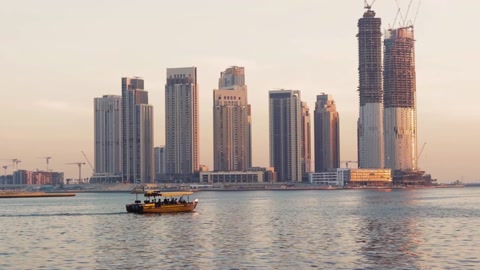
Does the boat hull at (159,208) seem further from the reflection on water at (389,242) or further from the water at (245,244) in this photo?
the reflection on water at (389,242)

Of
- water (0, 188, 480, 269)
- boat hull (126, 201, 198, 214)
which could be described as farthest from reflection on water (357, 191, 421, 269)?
boat hull (126, 201, 198, 214)

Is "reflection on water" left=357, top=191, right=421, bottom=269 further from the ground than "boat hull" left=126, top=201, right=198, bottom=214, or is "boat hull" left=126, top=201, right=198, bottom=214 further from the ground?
"boat hull" left=126, top=201, right=198, bottom=214

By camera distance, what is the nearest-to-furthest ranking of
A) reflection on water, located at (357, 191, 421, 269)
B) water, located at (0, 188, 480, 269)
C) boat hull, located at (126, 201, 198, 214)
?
1. water, located at (0, 188, 480, 269)
2. reflection on water, located at (357, 191, 421, 269)
3. boat hull, located at (126, 201, 198, 214)

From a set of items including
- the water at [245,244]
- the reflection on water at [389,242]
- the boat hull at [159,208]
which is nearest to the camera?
the water at [245,244]

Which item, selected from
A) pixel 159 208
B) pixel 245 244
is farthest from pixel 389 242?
pixel 159 208

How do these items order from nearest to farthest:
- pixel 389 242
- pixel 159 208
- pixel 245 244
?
1. pixel 245 244
2. pixel 389 242
3. pixel 159 208

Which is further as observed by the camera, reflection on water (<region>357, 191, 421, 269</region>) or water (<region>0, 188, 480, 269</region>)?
reflection on water (<region>357, 191, 421, 269</region>)

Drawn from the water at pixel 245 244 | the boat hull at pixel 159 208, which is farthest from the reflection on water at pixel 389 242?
the boat hull at pixel 159 208

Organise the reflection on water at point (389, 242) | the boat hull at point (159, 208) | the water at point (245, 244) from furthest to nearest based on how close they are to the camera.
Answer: the boat hull at point (159, 208) → the reflection on water at point (389, 242) → the water at point (245, 244)

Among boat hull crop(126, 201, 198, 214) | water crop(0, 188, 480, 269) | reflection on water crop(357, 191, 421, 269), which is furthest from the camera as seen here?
boat hull crop(126, 201, 198, 214)

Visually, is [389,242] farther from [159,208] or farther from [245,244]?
[159,208]

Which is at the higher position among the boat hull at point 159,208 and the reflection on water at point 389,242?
the boat hull at point 159,208

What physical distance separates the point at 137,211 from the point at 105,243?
73309 millimetres

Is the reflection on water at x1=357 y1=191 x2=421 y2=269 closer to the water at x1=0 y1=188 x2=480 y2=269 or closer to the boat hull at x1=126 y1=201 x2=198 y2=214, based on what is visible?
the water at x1=0 y1=188 x2=480 y2=269
